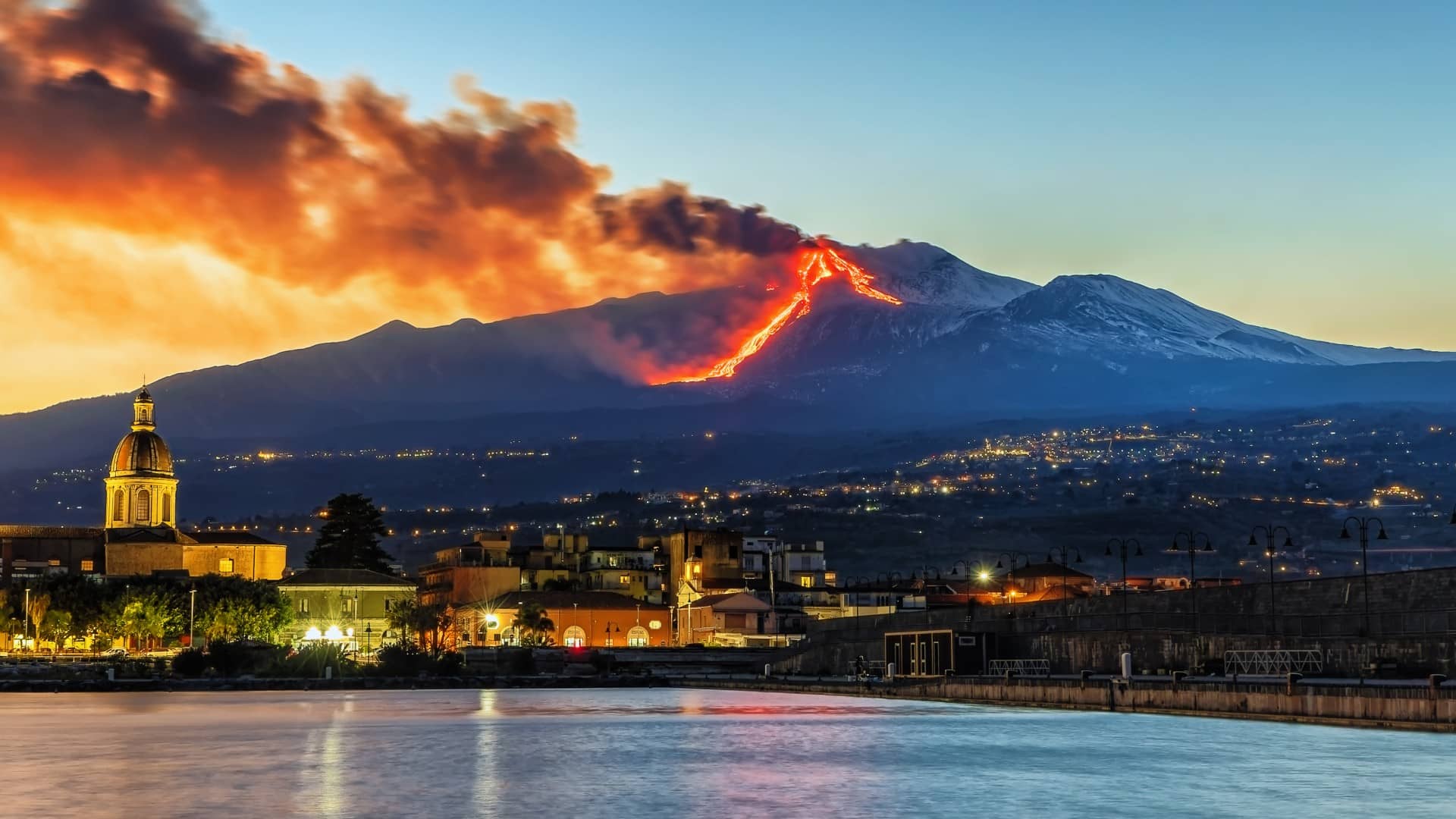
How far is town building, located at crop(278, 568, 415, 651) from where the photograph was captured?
17850 cm

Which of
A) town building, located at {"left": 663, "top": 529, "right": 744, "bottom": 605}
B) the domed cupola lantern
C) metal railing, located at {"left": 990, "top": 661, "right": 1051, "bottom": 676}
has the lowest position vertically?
metal railing, located at {"left": 990, "top": 661, "right": 1051, "bottom": 676}

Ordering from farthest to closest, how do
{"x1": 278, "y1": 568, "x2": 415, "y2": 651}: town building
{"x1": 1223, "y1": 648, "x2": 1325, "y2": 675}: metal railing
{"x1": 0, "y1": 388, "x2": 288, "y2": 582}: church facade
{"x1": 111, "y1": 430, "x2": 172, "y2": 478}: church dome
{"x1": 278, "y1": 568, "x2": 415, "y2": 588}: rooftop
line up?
1. {"x1": 111, "y1": 430, "x2": 172, "y2": 478}: church dome
2. {"x1": 0, "y1": 388, "x2": 288, "y2": 582}: church facade
3. {"x1": 278, "y1": 568, "x2": 415, "y2": 588}: rooftop
4. {"x1": 278, "y1": 568, "x2": 415, "y2": 651}: town building
5. {"x1": 1223, "y1": 648, "x2": 1325, "y2": 675}: metal railing

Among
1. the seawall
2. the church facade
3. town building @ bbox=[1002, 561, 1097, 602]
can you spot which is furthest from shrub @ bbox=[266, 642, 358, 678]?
town building @ bbox=[1002, 561, 1097, 602]

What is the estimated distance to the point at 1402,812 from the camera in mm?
35312

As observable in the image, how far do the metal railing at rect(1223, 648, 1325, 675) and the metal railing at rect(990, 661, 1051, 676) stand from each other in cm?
1537

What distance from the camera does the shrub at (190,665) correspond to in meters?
131

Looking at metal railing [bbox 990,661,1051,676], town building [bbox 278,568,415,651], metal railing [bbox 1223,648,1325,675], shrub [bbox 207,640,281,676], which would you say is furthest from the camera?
town building [bbox 278,568,415,651]

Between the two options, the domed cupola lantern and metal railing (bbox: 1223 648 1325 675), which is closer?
metal railing (bbox: 1223 648 1325 675)

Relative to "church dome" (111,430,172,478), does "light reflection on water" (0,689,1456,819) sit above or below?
below

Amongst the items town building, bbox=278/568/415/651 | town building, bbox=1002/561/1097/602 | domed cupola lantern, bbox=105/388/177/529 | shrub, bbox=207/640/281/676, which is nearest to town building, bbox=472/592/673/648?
town building, bbox=278/568/415/651

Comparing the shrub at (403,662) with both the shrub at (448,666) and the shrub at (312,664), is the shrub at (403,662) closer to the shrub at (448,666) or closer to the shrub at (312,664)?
the shrub at (448,666)

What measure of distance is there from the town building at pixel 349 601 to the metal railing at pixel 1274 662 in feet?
366

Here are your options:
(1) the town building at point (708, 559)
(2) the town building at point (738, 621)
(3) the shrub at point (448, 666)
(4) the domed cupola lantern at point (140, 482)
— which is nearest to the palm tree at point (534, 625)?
(2) the town building at point (738, 621)

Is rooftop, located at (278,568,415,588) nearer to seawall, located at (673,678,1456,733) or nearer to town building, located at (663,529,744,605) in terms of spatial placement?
town building, located at (663,529,744,605)
